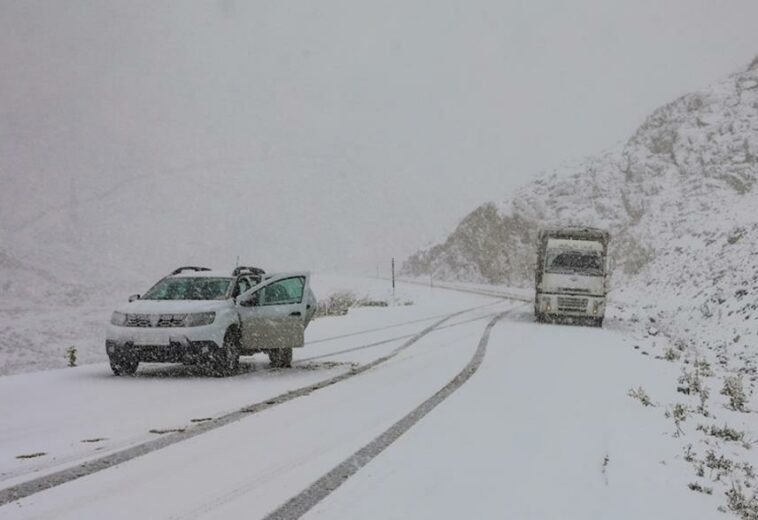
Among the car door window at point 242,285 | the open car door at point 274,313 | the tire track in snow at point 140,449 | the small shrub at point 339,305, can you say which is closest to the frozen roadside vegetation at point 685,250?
the tire track in snow at point 140,449

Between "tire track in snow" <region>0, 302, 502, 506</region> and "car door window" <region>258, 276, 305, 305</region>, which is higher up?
"car door window" <region>258, 276, 305, 305</region>

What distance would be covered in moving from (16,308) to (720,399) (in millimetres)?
36250


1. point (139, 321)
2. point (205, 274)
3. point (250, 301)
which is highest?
point (205, 274)

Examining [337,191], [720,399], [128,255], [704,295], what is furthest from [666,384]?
[337,191]

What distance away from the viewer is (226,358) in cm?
1070

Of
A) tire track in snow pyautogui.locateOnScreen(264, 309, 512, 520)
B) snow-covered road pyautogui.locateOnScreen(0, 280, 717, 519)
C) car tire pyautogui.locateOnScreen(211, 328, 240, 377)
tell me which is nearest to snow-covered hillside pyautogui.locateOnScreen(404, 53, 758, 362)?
snow-covered road pyautogui.locateOnScreen(0, 280, 717, 519)

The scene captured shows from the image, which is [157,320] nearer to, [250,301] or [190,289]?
[190,289]

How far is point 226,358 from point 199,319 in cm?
76

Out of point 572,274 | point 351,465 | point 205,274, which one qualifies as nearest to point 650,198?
point 572,274

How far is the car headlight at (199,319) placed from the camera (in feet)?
34.1

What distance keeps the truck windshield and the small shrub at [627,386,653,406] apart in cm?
1310

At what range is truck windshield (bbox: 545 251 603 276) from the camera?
71.7 ft

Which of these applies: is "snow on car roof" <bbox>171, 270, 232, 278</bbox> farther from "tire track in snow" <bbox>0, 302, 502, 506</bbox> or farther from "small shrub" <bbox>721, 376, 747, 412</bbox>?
"small shrub" <bbox>721, 376, 747, 412</bbox>

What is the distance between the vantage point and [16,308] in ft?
120
